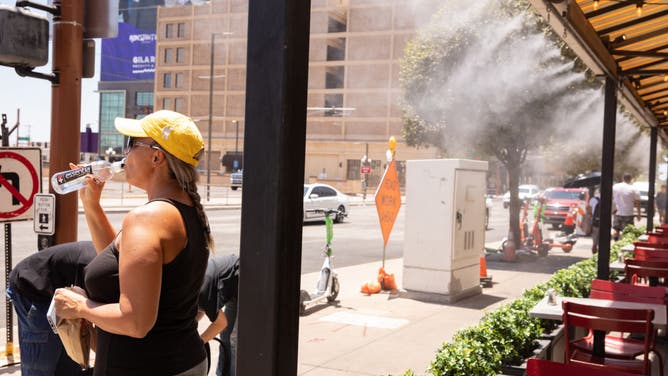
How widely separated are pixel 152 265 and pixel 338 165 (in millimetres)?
66349

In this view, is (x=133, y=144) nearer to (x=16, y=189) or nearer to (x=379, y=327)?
(x=16, y=189)

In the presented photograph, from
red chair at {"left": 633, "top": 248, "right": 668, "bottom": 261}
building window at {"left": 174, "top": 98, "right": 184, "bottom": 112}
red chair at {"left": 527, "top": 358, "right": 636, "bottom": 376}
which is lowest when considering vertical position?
red chair at {"left": 633, "top": 248, "right": 668, "bottom": 261}

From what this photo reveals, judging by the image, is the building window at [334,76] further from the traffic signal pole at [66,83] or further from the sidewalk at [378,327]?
the traffic signal pole at [66,83]

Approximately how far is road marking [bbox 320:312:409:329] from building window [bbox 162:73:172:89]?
231 ft

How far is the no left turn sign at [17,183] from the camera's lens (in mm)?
5109

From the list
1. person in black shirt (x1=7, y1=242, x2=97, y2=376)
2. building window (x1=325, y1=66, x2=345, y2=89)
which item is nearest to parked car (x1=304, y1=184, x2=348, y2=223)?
person in black shirt (x1=7, y1=242, x2=97, y2=376)

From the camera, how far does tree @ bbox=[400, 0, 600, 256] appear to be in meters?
15.8

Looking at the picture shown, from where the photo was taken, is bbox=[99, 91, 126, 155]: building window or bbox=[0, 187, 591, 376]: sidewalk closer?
bbox=[0, 187, 591, 376]: sidewalk

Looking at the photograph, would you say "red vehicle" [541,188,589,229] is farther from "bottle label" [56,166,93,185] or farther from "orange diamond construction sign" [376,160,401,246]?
"bottle label" [56,166,93,185]

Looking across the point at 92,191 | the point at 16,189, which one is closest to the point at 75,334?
the point at 92,191

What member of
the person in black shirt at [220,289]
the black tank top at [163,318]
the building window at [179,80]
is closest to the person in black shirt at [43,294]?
the person in black shirt at [220,289]

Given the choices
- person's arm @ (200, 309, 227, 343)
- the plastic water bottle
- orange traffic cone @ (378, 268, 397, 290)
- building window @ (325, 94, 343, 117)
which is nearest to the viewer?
the plastic water bottle

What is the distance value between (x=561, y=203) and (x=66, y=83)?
24190mm

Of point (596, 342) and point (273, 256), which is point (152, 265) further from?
point (596, 342)
